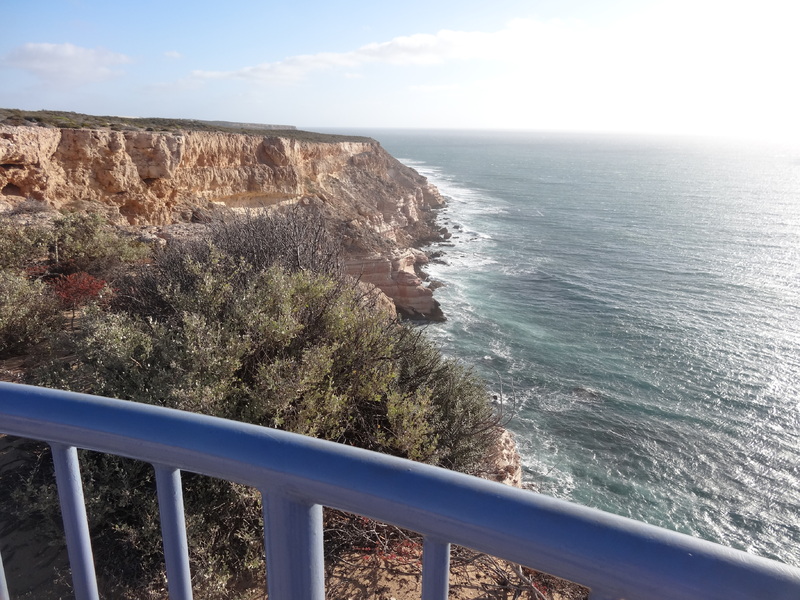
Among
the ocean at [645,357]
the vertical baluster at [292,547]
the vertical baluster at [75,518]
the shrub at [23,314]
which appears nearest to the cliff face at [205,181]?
the ocean at [645,357]

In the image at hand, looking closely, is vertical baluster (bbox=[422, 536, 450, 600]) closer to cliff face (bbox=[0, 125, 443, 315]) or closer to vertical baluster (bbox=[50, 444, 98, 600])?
vertical baluster (bbox=[50, 444, 98, 600])

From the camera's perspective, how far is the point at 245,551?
166 inches

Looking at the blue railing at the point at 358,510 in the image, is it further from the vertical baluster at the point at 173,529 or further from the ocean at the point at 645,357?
the ocean at the point at 645,357

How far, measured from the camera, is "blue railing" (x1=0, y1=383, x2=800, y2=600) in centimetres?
71

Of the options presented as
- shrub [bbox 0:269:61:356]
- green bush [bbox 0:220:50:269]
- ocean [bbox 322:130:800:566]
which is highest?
green bush [bbox 0:220:50:269]

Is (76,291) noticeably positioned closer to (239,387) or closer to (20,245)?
(20,245)

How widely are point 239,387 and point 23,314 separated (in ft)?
14.4

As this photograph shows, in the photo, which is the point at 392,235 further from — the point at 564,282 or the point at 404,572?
the point at 404,572

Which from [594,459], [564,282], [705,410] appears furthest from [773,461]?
A: [564,282]

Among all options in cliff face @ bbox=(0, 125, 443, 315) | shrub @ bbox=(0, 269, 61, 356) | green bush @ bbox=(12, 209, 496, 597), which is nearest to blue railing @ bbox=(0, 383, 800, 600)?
green bush @ bbox=(12, 209, 496, 597)

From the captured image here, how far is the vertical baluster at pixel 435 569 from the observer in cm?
84

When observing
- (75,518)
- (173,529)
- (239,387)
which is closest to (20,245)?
(239,387)

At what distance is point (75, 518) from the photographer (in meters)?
1.14

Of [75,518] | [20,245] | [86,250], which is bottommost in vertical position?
[86,250]
